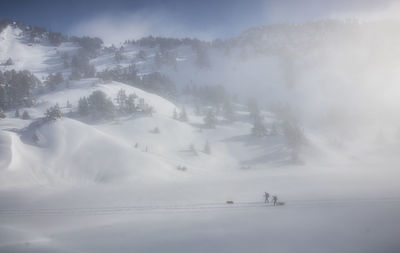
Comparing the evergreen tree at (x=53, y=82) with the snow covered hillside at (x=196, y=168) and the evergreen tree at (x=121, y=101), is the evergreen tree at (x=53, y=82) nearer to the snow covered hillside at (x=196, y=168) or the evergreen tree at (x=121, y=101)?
the snow covered hillside at (x=196, y=168)

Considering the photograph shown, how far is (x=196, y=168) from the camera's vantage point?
169 ft

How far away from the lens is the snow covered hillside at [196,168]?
17656 millimetres

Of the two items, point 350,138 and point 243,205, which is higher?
point 350,138

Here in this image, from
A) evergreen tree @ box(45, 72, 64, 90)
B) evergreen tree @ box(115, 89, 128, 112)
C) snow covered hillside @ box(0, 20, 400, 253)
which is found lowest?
snow covered hillside @ box(0, 20, 400, 253)

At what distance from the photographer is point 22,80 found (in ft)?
288

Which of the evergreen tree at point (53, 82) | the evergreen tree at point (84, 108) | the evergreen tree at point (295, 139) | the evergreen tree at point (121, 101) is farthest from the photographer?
the evergreen tree at point (53, 82)

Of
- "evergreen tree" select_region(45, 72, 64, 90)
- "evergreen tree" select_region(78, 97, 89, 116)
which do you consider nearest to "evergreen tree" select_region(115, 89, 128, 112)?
"evergreen tree" select_region(78, 97, 89, 116)

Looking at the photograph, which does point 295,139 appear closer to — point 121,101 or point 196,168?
point 196,168

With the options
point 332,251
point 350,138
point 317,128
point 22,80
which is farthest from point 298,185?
point 22,80

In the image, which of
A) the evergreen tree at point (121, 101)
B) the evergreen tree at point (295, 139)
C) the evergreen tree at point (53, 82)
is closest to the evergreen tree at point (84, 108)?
the evergreen tree at point (121, 101)

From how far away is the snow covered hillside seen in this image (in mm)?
17656

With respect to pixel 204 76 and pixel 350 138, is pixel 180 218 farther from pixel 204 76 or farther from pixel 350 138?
pixel 204 76

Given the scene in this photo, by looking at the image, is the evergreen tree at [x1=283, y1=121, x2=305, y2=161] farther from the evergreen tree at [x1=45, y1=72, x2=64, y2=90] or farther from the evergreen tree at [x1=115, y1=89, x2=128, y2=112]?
the evergreen tree at [x1=45, y1=72, x2=64, y2=90]

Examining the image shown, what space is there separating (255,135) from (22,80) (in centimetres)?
8355
